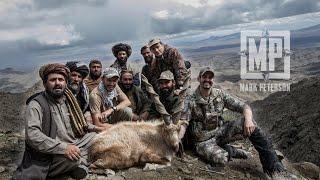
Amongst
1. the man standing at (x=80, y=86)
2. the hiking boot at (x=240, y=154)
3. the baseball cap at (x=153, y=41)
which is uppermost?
the baseball cap at (x=153, y=41)

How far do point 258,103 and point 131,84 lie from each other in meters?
65.8

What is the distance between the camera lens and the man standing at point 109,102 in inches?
365

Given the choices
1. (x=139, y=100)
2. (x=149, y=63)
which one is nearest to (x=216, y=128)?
(x=139, y=100)

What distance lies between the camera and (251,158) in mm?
10672

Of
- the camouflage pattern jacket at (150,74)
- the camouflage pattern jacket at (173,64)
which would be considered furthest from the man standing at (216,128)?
the camouflage pattern jacket at (150,74)

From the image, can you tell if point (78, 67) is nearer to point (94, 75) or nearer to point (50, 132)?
point (94, 75)

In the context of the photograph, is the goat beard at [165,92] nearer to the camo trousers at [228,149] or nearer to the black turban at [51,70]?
the camo trousers at [228,149]

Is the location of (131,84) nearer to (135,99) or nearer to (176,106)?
(135,99)

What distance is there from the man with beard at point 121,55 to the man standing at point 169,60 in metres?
0.71

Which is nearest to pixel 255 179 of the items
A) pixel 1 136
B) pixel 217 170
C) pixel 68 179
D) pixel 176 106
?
pixel 217 170

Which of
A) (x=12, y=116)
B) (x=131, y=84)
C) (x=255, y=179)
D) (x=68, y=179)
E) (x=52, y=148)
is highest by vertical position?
(x=131, y=84)

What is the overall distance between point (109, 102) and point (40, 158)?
7.34 ft

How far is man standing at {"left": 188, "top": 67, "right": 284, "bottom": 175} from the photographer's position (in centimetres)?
947

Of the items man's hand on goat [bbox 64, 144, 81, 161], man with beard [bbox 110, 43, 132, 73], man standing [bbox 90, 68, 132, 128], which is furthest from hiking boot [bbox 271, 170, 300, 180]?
man with beard [bbox 110, 43, 132, 73]
